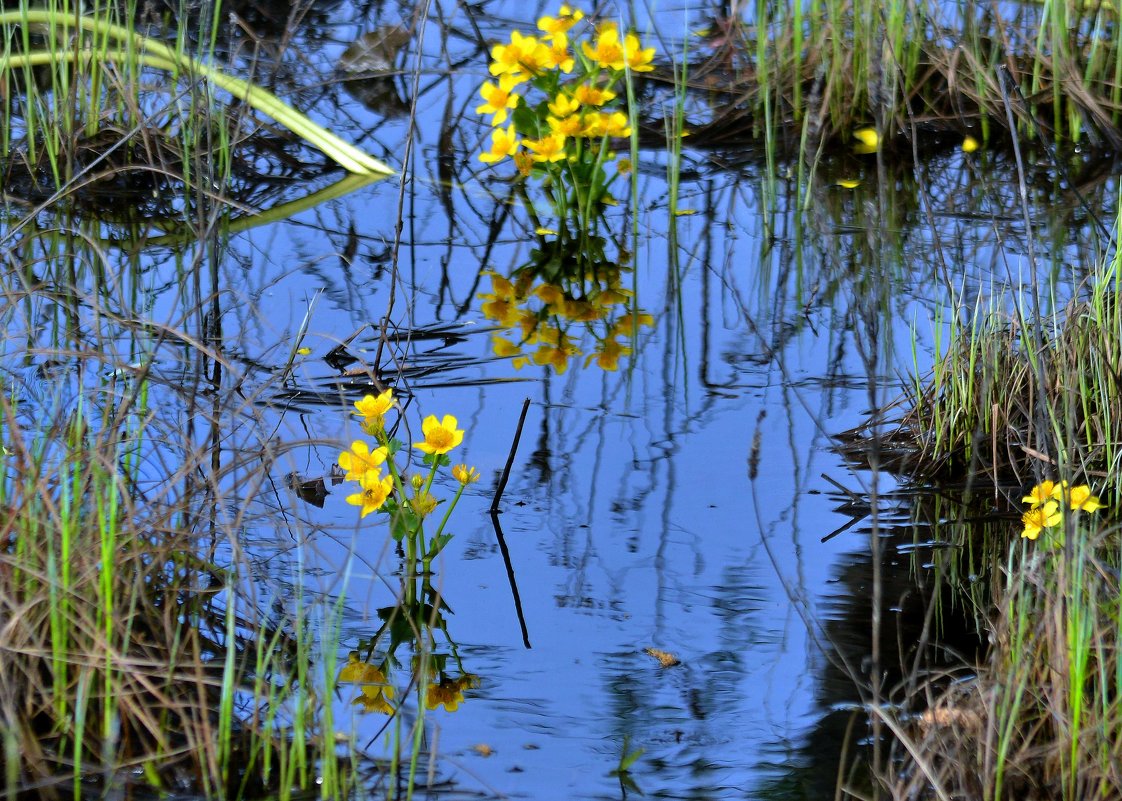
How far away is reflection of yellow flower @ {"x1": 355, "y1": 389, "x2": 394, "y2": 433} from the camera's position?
7.19 feet

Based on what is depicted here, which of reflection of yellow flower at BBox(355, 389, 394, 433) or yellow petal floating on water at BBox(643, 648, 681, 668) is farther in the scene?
reflection of yellow flower at BBox(355, 389, 394, 433)

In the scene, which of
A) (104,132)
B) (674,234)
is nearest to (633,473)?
(674,234)

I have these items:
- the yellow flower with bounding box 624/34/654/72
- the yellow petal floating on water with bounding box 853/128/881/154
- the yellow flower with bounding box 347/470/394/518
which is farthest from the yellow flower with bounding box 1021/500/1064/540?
the yellow petal floating on water with bounding box 853/128/881/154

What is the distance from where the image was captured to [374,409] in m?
2.20

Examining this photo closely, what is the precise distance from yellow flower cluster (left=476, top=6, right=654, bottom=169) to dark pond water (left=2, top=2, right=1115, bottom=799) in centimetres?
29

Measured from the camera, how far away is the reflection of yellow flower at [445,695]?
1.98 meters

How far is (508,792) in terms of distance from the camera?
182 cm

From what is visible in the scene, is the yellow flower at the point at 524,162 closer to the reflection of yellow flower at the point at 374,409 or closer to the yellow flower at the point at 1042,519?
the reflection of yellow flower at the point at 374,409

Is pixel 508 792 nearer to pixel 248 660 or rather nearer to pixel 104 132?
pixel 248 660

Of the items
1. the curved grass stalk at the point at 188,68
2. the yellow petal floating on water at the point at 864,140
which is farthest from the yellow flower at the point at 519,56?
the yellow petal floating on water at the point at 864,140

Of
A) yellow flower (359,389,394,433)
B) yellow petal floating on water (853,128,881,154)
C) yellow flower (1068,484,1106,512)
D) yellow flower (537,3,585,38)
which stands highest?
yellow flower (537,3,585,38)

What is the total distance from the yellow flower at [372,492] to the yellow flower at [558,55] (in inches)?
63.5

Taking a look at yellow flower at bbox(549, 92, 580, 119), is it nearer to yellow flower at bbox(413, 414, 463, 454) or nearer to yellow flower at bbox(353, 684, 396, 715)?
yellow flower at bbox(413, 414, 463, 454)

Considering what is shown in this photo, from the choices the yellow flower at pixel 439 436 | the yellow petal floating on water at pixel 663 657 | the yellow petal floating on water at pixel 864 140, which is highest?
the yellow petal floating on water at pixel 864 140
